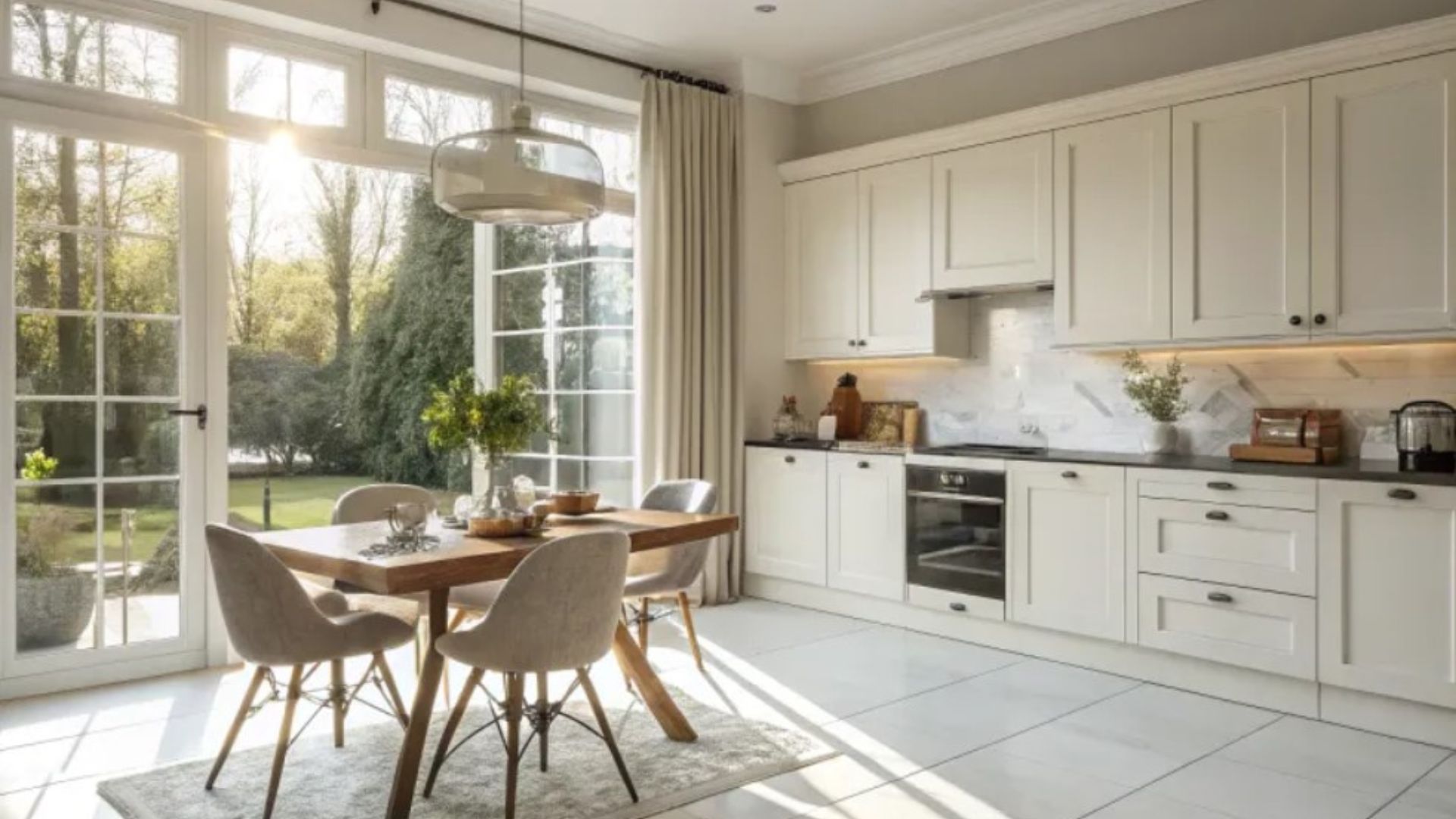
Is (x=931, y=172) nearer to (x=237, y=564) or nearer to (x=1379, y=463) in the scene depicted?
(x=1379, y=463)

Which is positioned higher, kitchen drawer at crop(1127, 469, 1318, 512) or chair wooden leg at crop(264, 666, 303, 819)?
kitchen drawer at crop(1127, 469, 1318, 512)

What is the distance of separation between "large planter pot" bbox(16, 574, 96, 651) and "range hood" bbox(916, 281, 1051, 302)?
12.6 feet

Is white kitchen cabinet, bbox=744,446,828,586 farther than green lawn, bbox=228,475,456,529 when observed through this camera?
No

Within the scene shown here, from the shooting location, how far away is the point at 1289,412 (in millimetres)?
4223

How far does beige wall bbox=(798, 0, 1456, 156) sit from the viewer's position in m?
4.24

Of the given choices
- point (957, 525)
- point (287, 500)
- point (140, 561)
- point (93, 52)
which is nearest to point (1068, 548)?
point (957, 525)

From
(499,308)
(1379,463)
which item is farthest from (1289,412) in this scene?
(499,308)

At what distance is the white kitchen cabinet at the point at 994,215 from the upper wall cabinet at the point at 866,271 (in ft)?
0.37

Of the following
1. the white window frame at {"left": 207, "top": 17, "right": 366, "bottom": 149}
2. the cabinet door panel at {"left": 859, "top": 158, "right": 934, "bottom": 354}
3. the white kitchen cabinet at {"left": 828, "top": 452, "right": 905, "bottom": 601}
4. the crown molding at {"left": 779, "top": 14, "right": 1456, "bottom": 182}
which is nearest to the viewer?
the crown molding at {"left": 779, "top": 14, "right": 1456, "bottom": 182}

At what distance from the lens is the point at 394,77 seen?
16.2ft

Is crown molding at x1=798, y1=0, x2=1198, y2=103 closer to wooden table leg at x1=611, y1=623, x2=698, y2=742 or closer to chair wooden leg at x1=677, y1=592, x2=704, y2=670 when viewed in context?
chair wooden leg at x1=677, y1=592, x2=704, y2=670

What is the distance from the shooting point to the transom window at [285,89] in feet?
14.7

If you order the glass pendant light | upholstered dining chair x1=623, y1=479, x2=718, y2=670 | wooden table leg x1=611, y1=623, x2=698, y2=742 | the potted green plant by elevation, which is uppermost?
the glass pendant light

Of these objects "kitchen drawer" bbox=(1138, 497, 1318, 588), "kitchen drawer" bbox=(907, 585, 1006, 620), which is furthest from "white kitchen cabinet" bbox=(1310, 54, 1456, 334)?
"kitchen drawer" bbox=(907, 585, 1006, 620)
